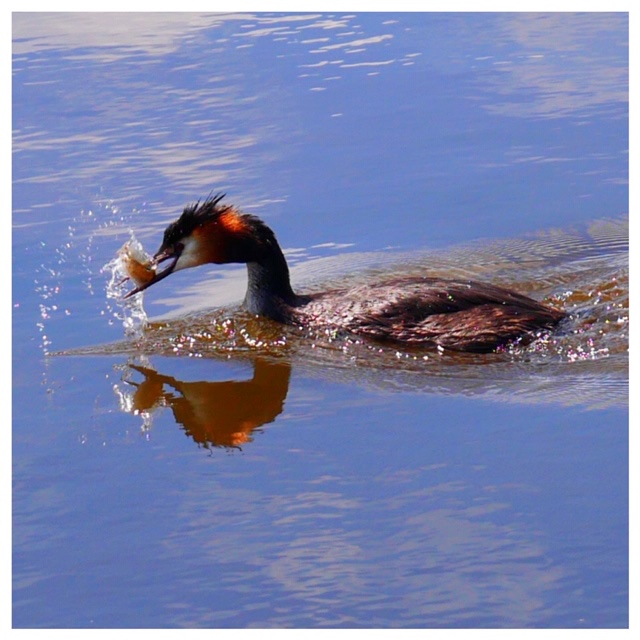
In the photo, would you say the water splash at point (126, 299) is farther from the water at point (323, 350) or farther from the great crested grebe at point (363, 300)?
the great crested grebe at point (363, 300)

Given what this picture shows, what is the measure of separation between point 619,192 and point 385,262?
8.49ft

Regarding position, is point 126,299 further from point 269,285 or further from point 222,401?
point 222,401

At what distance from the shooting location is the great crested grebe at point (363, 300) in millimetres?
8406

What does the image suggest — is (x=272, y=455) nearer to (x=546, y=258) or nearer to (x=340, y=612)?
(x=340, y=612)

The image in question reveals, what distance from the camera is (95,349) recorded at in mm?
8555

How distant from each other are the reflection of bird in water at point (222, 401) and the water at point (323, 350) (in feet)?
0.09

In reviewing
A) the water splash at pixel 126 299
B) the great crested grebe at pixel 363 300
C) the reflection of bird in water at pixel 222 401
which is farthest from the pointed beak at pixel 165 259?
the reflection of bird in water at pixel 222 401

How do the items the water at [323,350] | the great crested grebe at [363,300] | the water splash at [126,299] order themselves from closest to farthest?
1. the water at [323,350]
2. the great crested grebe at [363,300]
3. the water splash at [126,299]

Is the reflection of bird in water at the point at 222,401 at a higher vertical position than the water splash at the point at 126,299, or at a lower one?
lower

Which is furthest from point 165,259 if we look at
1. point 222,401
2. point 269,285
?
point 222,401

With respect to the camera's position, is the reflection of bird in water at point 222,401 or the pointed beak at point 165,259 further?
the pointed beak at point 165,259

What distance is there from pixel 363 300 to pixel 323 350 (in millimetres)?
513

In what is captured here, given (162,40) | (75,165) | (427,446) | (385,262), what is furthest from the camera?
(162,40)
